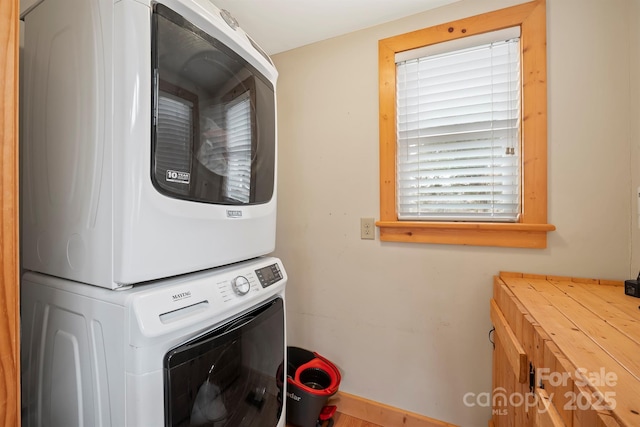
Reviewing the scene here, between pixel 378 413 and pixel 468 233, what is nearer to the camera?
pixel 468 233

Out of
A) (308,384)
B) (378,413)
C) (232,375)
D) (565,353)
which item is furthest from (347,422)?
(565,353)

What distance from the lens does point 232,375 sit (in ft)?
2.70

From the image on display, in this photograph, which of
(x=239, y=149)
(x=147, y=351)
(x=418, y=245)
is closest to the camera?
(x=147, y=351)

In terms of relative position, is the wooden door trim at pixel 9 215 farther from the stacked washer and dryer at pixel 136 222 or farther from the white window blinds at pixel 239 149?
the white window blinds at pixel 239 149

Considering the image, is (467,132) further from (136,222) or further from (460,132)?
(136,222)

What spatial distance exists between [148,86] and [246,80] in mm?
404

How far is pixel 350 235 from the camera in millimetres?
1572

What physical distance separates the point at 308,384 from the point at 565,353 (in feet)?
4.39

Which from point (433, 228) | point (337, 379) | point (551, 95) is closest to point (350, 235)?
point (433, 228)

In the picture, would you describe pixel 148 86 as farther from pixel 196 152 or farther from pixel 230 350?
pixel 230 350

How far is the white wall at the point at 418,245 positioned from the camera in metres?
1.11

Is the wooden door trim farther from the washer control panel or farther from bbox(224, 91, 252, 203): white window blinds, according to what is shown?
the washer control panel

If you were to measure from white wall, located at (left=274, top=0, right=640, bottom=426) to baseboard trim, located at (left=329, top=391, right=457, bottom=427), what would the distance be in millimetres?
36

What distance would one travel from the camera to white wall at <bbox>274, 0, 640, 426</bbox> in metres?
1.11
